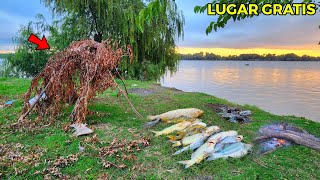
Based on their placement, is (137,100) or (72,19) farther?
(72,19)

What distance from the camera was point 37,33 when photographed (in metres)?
17.5

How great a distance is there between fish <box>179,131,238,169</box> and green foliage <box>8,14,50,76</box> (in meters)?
15.0

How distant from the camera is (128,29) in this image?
46.4 feet

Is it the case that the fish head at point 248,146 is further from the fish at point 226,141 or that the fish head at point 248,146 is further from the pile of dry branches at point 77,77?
the pile of dry branches at point 77,77

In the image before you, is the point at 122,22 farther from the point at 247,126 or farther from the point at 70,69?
the point at 247,126

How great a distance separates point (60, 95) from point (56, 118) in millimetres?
481

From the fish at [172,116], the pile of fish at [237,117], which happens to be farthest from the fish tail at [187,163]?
the pile of fish at [237,117]

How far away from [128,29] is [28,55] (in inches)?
270

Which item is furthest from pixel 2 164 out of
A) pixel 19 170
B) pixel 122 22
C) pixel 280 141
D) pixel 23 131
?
pixel 122 22

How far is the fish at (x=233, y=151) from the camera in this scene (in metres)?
3.82

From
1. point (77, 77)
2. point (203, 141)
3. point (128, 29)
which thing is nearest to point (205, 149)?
point (203, 141)

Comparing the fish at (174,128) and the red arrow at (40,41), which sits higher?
the red arrow at (40,41)

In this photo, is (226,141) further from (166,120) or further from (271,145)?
(166,120)

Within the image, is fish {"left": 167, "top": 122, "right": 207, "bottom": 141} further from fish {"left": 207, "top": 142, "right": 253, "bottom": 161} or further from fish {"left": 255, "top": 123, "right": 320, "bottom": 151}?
fish {"left": 255, "top": 123, "right": 320, "bottom": 151}
